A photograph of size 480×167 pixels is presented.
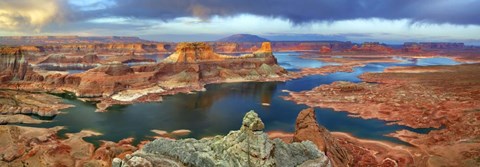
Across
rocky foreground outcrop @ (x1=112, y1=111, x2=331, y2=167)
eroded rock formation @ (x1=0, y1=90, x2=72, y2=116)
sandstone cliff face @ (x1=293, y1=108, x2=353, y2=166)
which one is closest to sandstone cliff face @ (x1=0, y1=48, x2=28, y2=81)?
eroded rock formation @ (x1=0, y1=90, x2=72, y2=116)

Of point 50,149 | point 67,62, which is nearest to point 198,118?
point 50,149

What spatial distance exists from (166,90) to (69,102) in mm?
20080

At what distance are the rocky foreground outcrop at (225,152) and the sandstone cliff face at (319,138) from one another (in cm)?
862

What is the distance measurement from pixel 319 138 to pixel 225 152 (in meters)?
13.3

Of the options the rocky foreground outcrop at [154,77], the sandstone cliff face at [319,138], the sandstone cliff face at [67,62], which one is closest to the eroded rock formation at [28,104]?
the rocky foreground outcrop at [154,77]

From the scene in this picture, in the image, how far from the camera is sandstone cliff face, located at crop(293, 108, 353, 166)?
31422 millimetres

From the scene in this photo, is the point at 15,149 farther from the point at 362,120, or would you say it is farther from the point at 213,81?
the point at 213,81

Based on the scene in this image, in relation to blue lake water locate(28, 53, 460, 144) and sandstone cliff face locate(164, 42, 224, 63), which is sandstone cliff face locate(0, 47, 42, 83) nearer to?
blue lake water locate(28, 53, 460, 144)

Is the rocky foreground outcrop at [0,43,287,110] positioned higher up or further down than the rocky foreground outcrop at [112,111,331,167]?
further down

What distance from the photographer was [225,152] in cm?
2092

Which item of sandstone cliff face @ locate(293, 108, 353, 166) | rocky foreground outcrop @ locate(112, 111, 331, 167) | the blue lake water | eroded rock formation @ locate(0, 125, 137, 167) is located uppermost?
rocky foreground outcrop @ locate(112, 111, 331, 167)

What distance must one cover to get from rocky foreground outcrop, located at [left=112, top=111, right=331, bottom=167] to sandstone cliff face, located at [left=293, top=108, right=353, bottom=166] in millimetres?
8624

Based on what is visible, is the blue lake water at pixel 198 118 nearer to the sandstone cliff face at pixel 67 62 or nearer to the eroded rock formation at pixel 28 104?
the eroded rock formation at pixel 28 104

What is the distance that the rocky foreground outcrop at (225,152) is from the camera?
803 inches
